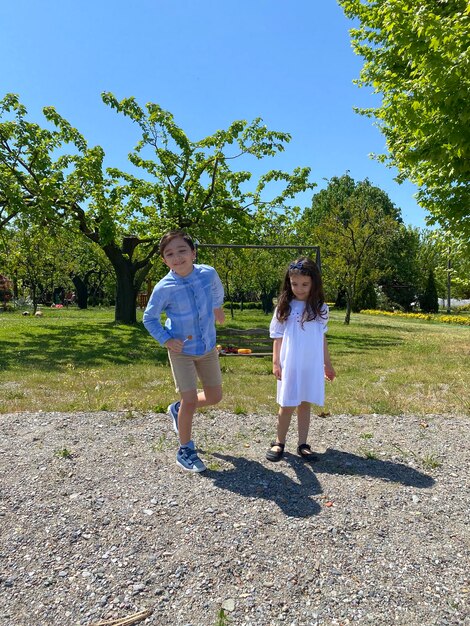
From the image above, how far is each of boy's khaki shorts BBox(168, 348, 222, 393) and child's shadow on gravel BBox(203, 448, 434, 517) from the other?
67 centimetres

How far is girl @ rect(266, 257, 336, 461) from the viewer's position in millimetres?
3674

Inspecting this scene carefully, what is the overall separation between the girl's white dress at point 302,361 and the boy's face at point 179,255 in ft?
3.13

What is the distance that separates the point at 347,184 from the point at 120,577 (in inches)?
2070

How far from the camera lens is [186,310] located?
351 cm

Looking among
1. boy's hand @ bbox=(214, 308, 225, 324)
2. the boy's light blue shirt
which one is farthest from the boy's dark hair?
boy's hand @ bbox=(214, 308, 225, 324)

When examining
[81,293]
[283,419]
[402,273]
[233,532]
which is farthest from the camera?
[402,273]

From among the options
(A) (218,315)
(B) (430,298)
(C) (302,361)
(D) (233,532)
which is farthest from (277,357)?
(B) (430,298)

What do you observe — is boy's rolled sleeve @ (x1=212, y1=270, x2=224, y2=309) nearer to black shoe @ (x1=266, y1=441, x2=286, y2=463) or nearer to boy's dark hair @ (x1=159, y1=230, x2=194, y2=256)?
boy's dark hair @ (x1=159, y1=230, x2=194, y2=256)

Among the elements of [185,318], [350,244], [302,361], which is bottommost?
[302,361]

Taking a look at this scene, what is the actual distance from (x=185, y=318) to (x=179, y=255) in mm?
489

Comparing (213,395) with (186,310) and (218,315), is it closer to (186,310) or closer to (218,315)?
(218,315)

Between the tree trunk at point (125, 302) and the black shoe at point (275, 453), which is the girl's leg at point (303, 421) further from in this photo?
the tree trunk at point (125, 302)

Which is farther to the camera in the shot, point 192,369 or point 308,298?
point 308,298

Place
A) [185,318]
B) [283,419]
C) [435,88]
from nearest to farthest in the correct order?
[185,318] < [283,419] < [435,88]
